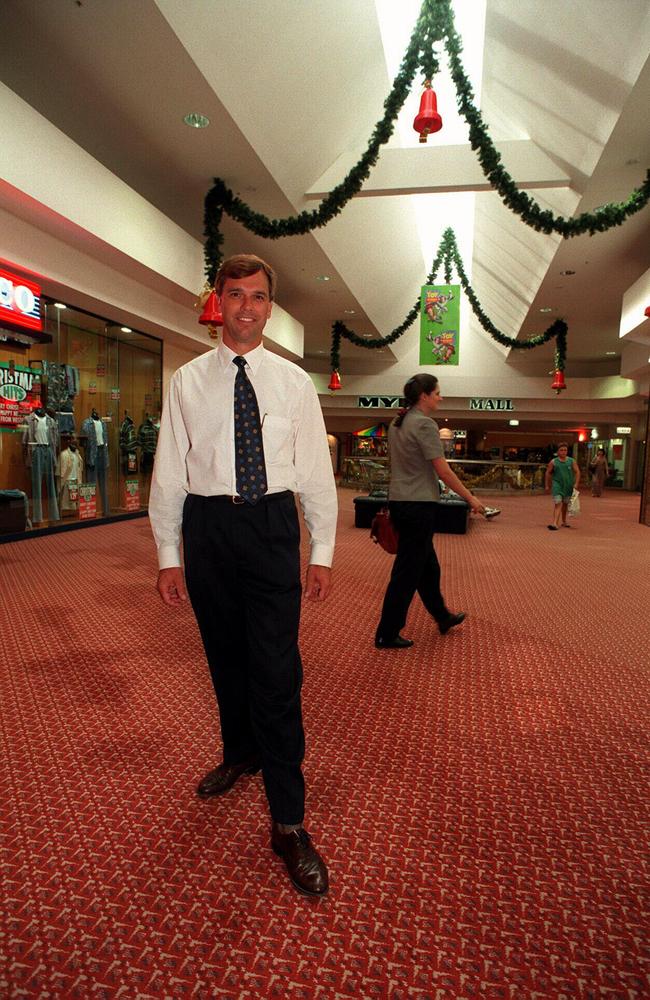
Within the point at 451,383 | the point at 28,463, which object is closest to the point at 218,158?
the point at 28,463

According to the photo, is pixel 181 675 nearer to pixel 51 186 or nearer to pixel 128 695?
pixel 128 695

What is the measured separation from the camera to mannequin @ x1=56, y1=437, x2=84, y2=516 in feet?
27.9

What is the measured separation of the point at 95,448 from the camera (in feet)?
30.3

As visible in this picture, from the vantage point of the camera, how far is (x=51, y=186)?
544 cm

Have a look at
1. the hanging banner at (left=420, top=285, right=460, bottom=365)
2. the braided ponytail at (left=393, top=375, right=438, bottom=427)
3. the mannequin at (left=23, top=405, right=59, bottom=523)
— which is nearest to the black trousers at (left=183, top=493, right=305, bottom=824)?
the braided ponytail at (left=393, top=375, right=438, bottom=427)

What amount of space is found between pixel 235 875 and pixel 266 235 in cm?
711

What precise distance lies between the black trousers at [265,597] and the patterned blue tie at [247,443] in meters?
0.05

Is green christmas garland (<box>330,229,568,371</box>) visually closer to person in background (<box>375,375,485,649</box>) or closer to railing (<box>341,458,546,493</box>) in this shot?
railing (<box>341,458,546,493</box>)

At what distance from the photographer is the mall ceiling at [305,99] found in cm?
475

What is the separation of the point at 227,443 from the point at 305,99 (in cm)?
624

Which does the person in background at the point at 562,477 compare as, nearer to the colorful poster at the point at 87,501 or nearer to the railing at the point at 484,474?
the railing at the point at 484,474

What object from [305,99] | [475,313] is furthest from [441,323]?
[305,99]

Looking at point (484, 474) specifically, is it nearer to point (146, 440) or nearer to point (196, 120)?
point (146, 440)

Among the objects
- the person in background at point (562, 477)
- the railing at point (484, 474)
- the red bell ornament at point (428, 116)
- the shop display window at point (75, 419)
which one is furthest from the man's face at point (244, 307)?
the railing at point (484, 474)
